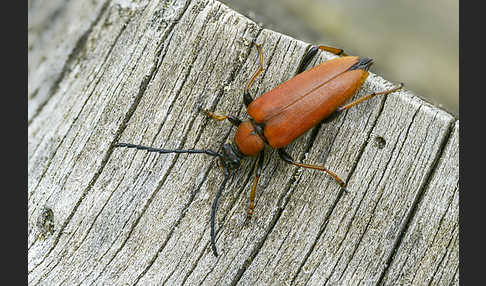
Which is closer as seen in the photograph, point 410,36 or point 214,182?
point 214,182

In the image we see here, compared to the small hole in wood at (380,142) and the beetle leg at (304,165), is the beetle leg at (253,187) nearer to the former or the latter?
the beetle leg at (304,165)

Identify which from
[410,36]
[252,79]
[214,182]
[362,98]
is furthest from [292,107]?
[410,36]

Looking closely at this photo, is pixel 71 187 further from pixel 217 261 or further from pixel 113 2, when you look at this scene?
pixel 113 2

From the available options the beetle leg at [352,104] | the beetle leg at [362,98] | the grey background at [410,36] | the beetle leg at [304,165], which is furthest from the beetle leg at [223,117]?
the grey background at [410,36]

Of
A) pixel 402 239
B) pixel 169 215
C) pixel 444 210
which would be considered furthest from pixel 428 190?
pixel 169 215

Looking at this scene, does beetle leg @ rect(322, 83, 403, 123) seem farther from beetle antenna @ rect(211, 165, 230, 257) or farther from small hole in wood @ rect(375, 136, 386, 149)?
beetle antenna @ rect(211, 165, 230, 257)

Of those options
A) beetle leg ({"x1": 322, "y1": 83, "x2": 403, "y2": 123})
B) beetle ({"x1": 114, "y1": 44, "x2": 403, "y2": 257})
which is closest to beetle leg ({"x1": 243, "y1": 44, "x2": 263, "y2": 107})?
beetle ({"x1": 114, "y1": 44, "x2": 403, "y2": 257})

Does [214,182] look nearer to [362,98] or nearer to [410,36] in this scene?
[362,98]

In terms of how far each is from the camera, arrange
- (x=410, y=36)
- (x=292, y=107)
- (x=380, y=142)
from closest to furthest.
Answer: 1. (x=380, y=142)
2. (x=292, y=107)
3. (x=410, y=36)
